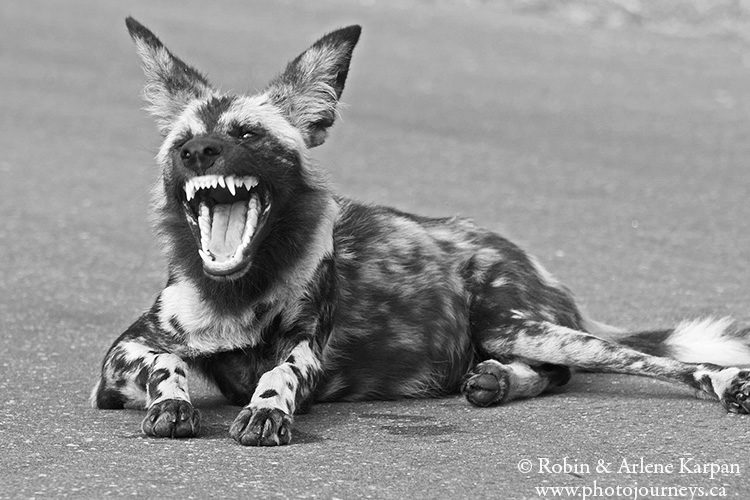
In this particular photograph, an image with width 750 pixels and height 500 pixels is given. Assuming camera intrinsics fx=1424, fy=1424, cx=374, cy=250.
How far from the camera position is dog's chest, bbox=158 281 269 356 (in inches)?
215

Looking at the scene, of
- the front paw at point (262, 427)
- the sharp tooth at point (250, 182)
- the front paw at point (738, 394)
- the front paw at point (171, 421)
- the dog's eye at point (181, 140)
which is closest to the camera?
the front paw at point (262, 427)

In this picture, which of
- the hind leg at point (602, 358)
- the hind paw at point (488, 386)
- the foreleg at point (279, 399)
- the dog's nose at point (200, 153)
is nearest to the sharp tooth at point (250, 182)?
the dog's nose at point (200, 153)

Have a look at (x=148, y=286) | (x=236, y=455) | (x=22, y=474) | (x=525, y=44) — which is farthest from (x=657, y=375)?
(x=525, y=44)

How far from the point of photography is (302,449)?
4801 millimetres

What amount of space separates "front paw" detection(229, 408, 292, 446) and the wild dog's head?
615 mm

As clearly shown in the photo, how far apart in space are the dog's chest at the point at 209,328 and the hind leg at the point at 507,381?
0.87m

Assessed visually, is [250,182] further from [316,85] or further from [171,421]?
[171,421]

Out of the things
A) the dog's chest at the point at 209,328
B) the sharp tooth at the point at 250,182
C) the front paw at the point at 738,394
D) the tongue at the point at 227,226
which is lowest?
the dog's chest at the point at 209,328

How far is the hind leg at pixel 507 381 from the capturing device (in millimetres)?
5578

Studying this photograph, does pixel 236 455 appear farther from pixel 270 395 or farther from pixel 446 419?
pixel 446 419

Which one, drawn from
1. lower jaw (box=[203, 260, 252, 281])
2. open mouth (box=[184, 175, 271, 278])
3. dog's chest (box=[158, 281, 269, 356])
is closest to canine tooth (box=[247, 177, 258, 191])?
open mouth (box=[184, 175, 271, 278])

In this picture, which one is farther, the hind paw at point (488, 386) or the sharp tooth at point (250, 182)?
the hind paw at point (488, 386)

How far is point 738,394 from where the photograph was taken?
17.0ft

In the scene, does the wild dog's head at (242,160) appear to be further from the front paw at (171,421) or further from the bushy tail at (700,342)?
the bushy tail at (700,342)
